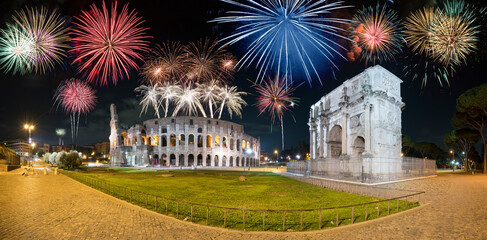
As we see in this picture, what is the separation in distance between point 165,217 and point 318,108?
37.1 metres

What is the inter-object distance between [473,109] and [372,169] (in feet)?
76.8

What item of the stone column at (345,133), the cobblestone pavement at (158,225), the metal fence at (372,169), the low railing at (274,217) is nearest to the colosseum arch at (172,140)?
the metal fence at (372,169)

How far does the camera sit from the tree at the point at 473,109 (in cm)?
3457

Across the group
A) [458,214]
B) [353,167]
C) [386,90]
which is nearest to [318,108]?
[386,90]

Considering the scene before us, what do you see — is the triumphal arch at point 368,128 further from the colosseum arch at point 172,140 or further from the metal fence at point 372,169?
the colosseum arch at point 172,140

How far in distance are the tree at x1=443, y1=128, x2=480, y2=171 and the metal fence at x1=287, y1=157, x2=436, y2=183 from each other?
18318mm

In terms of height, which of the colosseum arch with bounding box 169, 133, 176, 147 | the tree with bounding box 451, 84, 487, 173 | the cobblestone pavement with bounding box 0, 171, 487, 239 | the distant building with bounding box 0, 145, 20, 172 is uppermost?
the tree with bounding box 451, 84, 487, 173

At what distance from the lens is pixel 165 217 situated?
29.1ft

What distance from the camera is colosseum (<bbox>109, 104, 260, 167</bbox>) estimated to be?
68.1m

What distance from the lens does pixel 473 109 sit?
1444 inches

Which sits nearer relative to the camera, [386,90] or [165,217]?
[165,217]

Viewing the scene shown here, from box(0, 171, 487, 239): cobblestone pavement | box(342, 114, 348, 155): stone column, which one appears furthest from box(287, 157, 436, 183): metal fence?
box(0, 171, 487, 239): cobblestone pavement

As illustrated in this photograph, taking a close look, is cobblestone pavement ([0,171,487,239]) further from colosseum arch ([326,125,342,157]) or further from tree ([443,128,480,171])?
tree ([443,128,480,171])

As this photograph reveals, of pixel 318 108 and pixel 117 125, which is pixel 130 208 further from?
pixel 117 125
